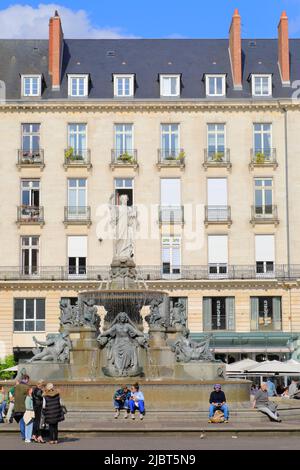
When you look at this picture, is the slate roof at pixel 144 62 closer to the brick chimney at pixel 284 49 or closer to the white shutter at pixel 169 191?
the brick chimney at pixel 284 49

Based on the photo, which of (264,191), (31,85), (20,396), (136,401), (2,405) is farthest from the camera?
(31,85)

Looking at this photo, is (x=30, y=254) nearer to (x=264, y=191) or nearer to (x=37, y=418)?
(x=264, y=191)

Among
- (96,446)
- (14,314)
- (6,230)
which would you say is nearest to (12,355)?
(14,314)

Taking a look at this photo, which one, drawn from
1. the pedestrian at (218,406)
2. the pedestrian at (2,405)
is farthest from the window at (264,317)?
the pedestrian at (218,406)

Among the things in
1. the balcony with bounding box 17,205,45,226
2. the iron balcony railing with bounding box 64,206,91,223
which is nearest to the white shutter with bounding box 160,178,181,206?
the iron balcony railing with bounding box 64,206,91,223

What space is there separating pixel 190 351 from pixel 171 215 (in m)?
26.6

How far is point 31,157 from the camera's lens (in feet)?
188

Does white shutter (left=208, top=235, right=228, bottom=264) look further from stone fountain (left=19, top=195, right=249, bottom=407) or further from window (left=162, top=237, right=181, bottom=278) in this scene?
stone fountain (left=19, top=195, right=249, bottom=407)

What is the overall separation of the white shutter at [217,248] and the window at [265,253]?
1.86 m

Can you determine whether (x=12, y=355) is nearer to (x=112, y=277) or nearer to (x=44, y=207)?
(x=44, y=207)

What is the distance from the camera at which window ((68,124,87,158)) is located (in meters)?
57.5

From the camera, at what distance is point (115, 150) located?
5734 centimetres

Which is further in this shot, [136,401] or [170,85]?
[170,85]

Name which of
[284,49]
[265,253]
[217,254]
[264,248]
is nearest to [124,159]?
[217,254]
